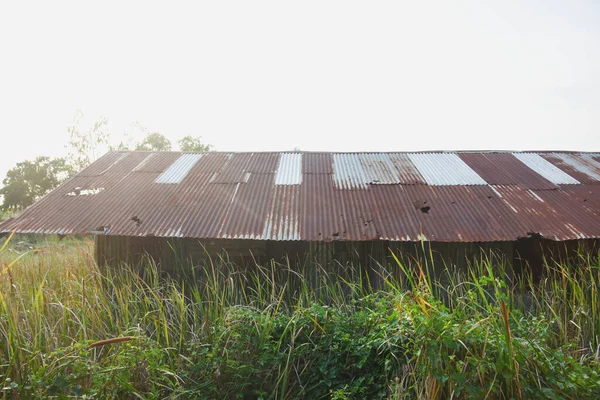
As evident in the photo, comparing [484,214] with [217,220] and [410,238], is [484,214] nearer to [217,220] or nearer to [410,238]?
[410,238]

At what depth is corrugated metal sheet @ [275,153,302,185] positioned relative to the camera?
666cm

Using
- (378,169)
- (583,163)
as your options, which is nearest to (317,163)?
(378,169)

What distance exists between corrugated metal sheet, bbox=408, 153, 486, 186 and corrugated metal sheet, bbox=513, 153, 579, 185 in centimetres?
144

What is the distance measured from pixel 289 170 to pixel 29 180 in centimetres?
2659

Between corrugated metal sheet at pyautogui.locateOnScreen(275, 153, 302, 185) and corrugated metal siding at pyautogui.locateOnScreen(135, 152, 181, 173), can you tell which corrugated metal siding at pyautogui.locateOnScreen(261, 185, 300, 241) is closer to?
corrugated metal sheet at pyautogui.locateOnScreen(275, 153, 302, 185)

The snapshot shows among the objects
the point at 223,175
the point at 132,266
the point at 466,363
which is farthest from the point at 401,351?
the point at 223,175

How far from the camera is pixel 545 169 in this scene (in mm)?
7230

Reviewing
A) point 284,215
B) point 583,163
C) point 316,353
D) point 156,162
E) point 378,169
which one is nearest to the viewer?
point 316,353

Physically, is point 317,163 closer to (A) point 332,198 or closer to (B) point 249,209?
(A) point 332,198

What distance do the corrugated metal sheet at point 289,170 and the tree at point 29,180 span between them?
24.0 m

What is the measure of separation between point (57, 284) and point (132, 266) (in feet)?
3.59

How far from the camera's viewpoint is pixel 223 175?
278 inches

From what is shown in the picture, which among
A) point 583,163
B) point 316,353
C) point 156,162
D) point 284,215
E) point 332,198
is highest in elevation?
point 156,162

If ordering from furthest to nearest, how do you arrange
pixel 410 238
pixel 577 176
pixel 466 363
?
pixel 577 176 < pixel 410 238 < pixel 466 363
